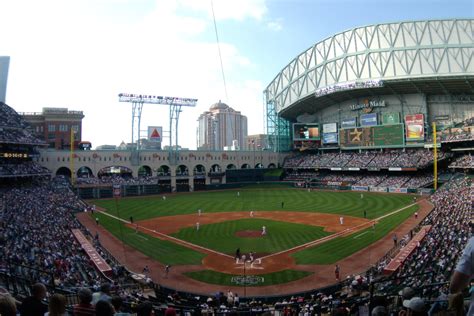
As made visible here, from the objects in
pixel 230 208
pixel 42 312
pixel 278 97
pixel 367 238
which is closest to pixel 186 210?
pixel 230 208

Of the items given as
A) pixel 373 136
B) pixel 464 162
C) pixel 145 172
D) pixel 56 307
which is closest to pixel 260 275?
pixel 56 307

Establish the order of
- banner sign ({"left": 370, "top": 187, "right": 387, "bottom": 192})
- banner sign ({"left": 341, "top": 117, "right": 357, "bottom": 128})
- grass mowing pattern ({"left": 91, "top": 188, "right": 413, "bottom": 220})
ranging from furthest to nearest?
1. banner sign ({"left": 341, "top": 117, "right": 357, "bottom": 128})
2. banner sign ({"left": 370, "top": 187, "right": 387, "bottom": 192})
3. grass mowing pattern ({"left": 91, "top": 188, "right": 413, "bottom": 220})

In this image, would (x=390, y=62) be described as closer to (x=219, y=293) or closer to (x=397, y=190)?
(x=397, y=190)

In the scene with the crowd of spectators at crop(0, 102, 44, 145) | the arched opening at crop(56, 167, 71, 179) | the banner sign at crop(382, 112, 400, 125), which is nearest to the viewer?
the crowd of spectators at crop(0, 102, 44, 145)

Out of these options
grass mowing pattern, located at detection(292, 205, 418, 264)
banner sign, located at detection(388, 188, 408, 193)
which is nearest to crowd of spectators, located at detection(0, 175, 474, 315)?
grass mowing pattern, located at detection(292, 205, 418, 264)

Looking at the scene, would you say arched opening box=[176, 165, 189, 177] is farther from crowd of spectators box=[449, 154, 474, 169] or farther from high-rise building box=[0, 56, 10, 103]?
crowd of spectators box=[449, 154, 474, 169]

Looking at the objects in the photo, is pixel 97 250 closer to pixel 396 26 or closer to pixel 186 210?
pixel 186 210
